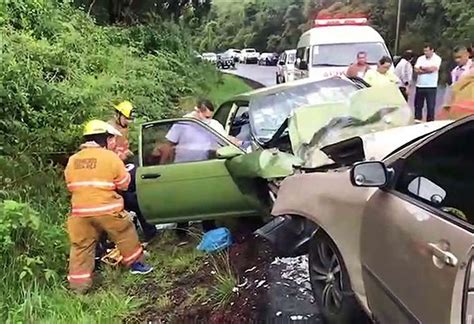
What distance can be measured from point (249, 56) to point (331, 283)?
2451 cm

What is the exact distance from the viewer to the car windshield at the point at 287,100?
21.7 feet

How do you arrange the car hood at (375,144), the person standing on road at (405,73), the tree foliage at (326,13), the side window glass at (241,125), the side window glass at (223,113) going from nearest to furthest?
1. the car hood at (375,144)
2. the side window glass at (241,125)
3. the side window glass at (223,113)
4. the person standing on road at (405,73)
5. the tree foliage at (326,13)

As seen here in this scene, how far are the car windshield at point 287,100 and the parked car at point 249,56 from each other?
65.8ft

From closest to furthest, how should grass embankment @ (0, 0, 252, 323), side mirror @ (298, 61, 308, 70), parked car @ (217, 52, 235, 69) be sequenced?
grass embankment @ (0, 0, 252, 323) < side mirror @ (298, 61, 308, 70) < parked car @ (217, 52, 235, 69)

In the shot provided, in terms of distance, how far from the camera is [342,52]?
48.1 ft

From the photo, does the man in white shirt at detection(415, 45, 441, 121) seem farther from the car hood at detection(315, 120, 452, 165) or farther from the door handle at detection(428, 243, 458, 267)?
the door handle at detection(428, 243, 458, 267)

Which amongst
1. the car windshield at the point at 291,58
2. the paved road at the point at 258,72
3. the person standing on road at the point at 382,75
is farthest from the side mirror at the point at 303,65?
the paved road at the point at 258,72

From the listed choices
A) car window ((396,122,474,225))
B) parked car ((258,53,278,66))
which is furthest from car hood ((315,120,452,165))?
parked car ((258,53,278,66))

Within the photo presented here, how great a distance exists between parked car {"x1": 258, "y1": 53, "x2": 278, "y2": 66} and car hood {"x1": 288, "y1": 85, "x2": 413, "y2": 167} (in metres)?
22.4

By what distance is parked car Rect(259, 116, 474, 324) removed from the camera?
2465 millimetres

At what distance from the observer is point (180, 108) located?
1410cm

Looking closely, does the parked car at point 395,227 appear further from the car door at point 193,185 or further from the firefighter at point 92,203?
the firefighter at point 92,203

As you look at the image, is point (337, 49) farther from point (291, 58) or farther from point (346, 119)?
point (346, 119)

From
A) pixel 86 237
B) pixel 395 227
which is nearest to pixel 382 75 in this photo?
pixel 86 237
